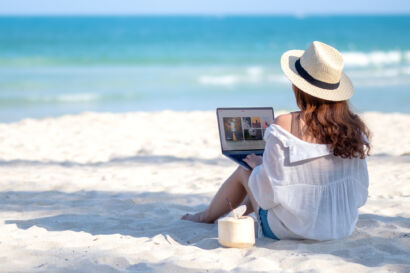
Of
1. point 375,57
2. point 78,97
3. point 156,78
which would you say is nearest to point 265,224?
point 78,97

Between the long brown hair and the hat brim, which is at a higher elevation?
the hat brim

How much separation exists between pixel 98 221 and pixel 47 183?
142 centimetres

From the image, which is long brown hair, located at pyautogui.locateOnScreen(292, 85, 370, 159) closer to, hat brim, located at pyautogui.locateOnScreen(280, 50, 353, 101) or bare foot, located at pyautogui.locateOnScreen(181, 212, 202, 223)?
hat brim, located at pyautogui.locateOnScreen(280, 50, 353, 101)

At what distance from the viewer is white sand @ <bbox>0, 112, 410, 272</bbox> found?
3.08m

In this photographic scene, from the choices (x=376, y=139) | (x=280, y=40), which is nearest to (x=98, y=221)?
(x=376, y=139)

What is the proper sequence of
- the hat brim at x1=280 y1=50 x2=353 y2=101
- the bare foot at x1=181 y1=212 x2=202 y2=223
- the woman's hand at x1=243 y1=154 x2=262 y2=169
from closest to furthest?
the hat brim at x1=280 y1=50 x2=353 y2=101, the woman's hand at x1=243 y1=154 x2=262 y2=169, the bare foot at x1=181 y1=212 x2=202 y2=223

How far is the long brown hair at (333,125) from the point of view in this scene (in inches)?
121

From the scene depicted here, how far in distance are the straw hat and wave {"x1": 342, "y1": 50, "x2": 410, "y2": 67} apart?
24501mm

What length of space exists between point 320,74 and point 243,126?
668 millimetres

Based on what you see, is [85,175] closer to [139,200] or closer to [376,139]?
[139,200]

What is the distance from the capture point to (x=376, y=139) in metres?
7.79

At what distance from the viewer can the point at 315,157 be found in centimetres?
314

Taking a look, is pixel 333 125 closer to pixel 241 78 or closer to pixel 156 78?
pixel 156 78

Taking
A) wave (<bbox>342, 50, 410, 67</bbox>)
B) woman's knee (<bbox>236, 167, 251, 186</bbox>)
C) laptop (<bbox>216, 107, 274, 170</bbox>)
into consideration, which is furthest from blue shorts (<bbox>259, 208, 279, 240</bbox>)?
wave (<bbox>342, 50, 410, 67</bbox>)
